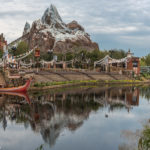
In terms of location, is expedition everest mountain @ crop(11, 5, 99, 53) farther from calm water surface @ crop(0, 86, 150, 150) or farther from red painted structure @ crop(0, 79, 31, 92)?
calm water surface @ crop(0, 86, 150, 150)

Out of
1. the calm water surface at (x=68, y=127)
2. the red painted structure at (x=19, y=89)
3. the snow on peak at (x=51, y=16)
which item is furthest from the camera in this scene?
the snow on peak at (x=51, y=16)

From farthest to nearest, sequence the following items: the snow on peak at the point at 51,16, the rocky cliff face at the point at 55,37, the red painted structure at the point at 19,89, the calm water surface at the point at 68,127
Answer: the snow on peak at the point at 51,16 < the rocky cliff face at the point at 55,37 < the red painted structure at the point at 19,89 < the calm water surface at the point at 68,127

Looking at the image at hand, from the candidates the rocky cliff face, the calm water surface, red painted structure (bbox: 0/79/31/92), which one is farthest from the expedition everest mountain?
the calm water surface

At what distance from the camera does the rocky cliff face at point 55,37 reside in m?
158

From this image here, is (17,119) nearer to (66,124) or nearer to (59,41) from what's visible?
(66,124)

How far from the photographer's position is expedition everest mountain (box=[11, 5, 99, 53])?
518 feet

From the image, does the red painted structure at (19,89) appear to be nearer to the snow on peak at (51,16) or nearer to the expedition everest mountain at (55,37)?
the expedition everest mountain at (55,37)

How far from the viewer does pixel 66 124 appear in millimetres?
23328

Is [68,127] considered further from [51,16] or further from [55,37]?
[51,16]

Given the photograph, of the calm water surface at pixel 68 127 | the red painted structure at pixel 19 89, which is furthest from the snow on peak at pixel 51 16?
the calm water surface at pixel 68 127

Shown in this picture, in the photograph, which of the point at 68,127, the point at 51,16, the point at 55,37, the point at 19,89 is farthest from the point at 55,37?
the point at 68,127

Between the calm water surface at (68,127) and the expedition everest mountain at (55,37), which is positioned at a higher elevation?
the expedition everest mountain at (55,37)

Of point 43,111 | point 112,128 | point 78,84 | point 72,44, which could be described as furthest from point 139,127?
point 72,44

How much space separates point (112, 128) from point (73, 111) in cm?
818
